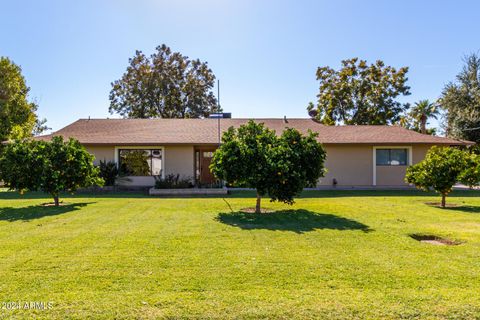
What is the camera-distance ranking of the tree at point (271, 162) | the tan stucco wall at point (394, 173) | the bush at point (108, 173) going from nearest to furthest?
the tree at point (271, 162) → the bush at point (108, 173) → the tan stucco wall at point (394, 173)

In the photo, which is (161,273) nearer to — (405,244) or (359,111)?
(405,244)

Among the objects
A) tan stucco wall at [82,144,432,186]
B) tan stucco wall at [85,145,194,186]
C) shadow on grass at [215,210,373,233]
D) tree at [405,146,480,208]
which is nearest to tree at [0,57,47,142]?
tan stucco wall at [85,145,194,186]

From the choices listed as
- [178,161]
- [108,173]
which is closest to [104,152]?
[108,173]

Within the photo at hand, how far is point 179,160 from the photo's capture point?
18.8m

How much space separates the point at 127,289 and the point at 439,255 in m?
4.68

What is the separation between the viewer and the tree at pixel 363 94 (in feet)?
117

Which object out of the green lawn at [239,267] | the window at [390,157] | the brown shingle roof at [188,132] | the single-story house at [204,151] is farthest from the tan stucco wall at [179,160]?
the window at [390,157]

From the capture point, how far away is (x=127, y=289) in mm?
4129

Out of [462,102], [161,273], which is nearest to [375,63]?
[462,102]

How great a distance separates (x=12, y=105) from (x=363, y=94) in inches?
1245

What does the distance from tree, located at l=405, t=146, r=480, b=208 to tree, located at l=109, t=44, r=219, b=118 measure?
93.6 feet

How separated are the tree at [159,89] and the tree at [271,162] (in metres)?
28.3

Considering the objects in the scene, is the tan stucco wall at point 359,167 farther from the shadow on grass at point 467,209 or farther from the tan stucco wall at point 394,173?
the shadow on grass at point 467,209

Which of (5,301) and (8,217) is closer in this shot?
(5,301)
